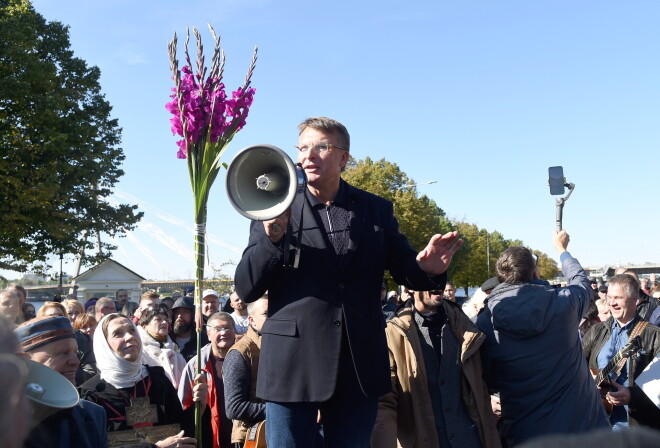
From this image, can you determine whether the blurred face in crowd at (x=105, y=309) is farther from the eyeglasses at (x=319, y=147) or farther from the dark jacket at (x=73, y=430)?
the eyeglasses at (x=319, y=147)

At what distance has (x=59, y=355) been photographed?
10.6 feet

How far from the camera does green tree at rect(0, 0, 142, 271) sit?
23688 millimetres

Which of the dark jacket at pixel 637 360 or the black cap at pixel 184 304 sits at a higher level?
the black cap at pixel 184 304

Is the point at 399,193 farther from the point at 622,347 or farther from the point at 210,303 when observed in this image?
the point at 622,347

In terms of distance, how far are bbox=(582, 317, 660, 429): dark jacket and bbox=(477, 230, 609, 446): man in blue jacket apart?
2.64 ft

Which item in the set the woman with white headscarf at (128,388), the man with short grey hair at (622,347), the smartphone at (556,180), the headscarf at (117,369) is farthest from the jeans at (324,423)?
the man with short grey hair at (622,347)

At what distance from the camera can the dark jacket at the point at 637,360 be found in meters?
4.98

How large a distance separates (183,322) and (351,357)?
615 centimetres

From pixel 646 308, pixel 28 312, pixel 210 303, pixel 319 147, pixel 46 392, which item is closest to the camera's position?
pixel 46 392

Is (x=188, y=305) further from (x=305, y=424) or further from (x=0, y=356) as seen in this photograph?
(x=0, y=356)

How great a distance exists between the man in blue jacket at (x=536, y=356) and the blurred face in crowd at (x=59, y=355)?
259 centimetres

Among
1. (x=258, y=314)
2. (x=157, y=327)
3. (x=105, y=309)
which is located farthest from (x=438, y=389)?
(x=105, y=309)

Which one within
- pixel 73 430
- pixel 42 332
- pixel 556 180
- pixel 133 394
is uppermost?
pixel 556 180

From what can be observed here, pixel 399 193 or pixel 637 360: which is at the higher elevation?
pixel 399 193
